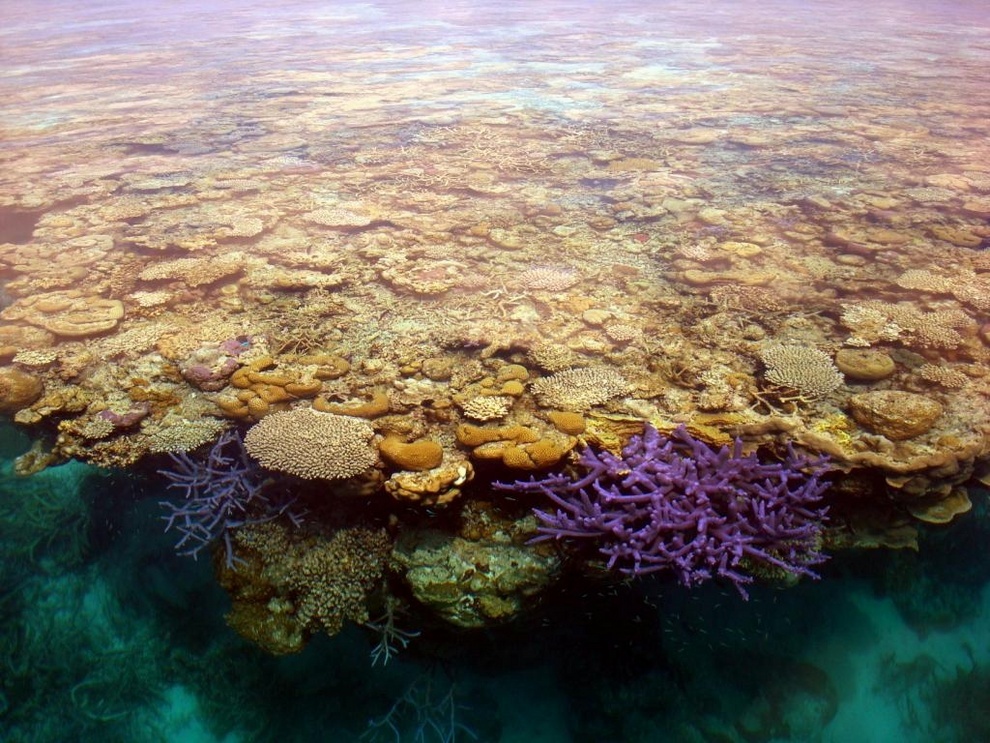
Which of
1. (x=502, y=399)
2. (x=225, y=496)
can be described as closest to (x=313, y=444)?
(x=225, y=496)

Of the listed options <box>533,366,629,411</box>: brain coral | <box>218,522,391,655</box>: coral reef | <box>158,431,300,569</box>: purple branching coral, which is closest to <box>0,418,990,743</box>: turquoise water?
<box>218,522,391,655</box>: coral reef

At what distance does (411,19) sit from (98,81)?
1544cm

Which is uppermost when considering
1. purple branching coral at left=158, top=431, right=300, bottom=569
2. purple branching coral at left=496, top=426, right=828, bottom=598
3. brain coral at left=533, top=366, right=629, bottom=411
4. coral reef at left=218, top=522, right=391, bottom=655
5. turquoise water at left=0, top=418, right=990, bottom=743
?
brain coral at left=533, top=366, right=629, bottom=411

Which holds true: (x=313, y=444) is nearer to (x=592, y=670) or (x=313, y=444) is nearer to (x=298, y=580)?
(x=298, y=580)

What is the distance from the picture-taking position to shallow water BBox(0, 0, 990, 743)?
3.20 m

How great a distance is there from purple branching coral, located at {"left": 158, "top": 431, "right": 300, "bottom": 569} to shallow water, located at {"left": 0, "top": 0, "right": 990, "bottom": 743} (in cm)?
16

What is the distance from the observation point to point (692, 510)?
106 inches

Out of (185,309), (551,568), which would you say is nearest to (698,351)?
(551,568)

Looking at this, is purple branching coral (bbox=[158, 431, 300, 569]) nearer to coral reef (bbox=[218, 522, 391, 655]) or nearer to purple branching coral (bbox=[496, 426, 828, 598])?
coral reef (bbox=[218, 522, 391, 655])

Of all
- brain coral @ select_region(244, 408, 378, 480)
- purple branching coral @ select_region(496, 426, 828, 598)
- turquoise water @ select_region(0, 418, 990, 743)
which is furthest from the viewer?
turquoise water @ select_region(0, 418, 990, 743)

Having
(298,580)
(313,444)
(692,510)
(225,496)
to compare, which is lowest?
(298,580)

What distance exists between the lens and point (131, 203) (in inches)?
245

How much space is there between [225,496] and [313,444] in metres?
0.64

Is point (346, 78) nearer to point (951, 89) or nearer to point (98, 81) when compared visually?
point (98, 81)
